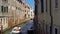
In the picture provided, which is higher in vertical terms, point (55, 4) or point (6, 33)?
point (55, 4)

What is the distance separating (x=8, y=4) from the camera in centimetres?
2662

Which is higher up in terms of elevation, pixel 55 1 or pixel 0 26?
pixel 55 1

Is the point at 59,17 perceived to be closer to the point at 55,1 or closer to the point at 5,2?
the point at 55,1

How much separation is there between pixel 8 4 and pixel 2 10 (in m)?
1.74

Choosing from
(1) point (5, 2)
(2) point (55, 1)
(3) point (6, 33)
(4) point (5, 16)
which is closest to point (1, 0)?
(1) point (5, 2)

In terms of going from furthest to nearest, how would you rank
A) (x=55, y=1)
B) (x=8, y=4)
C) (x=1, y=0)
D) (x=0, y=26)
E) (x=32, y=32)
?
(x=8, y=4) → (x=1, y=0) → (x=0, y=26) → (x=32, y=32) → (x=55, y=1)

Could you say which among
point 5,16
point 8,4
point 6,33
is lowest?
point 6,33

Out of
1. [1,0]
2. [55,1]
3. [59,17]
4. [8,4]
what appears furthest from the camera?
[8,4]

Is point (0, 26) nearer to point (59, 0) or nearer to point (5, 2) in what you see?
point (5, 2)

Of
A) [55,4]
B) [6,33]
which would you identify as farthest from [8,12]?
[55,4]

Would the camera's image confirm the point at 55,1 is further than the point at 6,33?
No

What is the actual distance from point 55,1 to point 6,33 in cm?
1699

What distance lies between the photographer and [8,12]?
87.7ft

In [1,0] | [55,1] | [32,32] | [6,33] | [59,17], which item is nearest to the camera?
[59,17]
